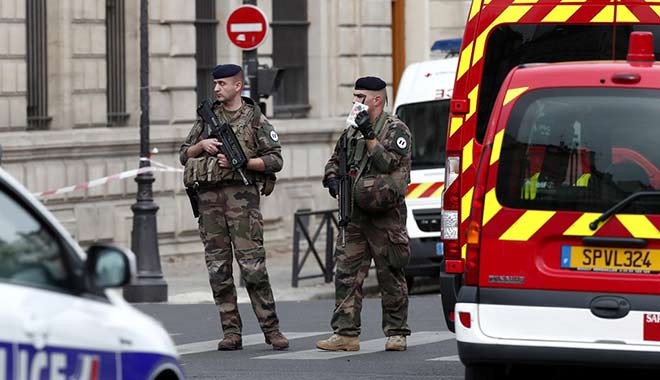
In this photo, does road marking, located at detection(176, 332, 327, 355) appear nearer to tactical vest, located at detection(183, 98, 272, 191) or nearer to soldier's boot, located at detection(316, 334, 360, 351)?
soldier's boot, located at detection(316, 334, 360, 351)

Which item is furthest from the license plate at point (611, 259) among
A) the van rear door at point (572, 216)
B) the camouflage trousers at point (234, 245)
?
the camouflage trousers at point (234, 245)

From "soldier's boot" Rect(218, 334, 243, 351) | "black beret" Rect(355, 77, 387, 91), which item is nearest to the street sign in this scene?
"black beret" Rect(355, 77, 387, 91)

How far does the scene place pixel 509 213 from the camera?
877cm

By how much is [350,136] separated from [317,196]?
13.3m

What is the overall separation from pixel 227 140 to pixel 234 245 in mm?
671

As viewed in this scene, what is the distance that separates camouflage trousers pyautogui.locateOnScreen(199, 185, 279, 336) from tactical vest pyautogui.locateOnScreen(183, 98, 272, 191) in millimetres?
83

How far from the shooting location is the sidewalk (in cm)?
1889

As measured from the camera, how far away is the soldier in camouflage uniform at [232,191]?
476 inches

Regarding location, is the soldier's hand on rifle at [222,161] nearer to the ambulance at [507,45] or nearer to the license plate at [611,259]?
the ambulance at [507,45]

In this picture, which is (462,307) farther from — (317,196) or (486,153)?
(317,196)

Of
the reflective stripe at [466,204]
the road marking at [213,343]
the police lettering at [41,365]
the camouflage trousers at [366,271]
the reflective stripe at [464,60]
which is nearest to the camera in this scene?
the police lettering at [41,365]

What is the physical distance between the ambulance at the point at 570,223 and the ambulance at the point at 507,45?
1.66 meters

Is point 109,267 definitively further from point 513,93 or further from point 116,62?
point 116,62

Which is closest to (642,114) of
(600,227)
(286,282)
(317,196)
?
(600,227)
